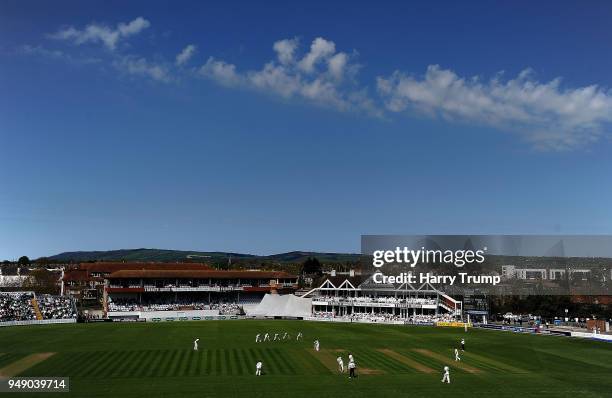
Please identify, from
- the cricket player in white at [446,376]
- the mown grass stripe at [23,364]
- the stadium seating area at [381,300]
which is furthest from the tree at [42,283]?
the cricket player in white at [446,376]

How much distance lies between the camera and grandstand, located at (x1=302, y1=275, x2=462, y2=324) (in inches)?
3447

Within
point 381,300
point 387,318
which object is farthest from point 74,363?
point 381,300

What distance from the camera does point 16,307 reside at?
79.3m

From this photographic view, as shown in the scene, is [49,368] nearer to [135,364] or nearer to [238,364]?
[135,364]

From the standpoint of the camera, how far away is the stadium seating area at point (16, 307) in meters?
76.1

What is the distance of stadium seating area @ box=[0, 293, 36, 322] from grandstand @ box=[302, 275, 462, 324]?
132 feet

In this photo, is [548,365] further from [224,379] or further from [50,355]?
[50,355]

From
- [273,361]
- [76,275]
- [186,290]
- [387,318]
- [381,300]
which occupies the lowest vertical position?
[387,318]

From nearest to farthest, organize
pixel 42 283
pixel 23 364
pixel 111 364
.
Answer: pixel 23 364 → pixel 111 364 → pixel 42 283

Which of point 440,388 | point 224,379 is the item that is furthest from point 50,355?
point 440,388

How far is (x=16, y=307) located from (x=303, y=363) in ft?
182

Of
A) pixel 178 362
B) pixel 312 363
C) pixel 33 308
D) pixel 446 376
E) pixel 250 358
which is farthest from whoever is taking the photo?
pixel 33 308

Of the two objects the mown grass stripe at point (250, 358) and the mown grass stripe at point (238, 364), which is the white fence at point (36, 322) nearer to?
the mown grass stripe at point (250, 358)

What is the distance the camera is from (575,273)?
89438 millimetres
